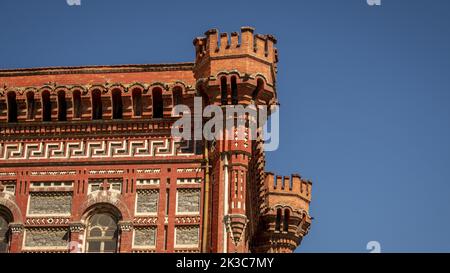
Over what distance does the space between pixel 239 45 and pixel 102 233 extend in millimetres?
6057

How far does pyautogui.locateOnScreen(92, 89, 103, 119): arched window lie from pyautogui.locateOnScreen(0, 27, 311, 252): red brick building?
27 mm

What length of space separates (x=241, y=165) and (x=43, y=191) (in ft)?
17.3

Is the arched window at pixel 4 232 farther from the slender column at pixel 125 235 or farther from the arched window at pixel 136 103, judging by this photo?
the arched window at pixel 136 103

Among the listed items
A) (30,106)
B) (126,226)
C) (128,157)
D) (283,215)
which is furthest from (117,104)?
(283,215)

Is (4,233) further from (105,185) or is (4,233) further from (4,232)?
(105,185)

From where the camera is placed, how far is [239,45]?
1243 inches

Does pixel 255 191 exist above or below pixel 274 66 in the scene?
below

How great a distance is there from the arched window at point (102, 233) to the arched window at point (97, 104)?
292cm

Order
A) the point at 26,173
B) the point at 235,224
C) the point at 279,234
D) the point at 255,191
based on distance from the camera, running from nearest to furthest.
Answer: the point at 235,224
the point at 26,173
the point at 255,191
the point at 279,234

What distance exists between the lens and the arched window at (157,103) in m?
32.1

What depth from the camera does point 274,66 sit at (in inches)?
1289
